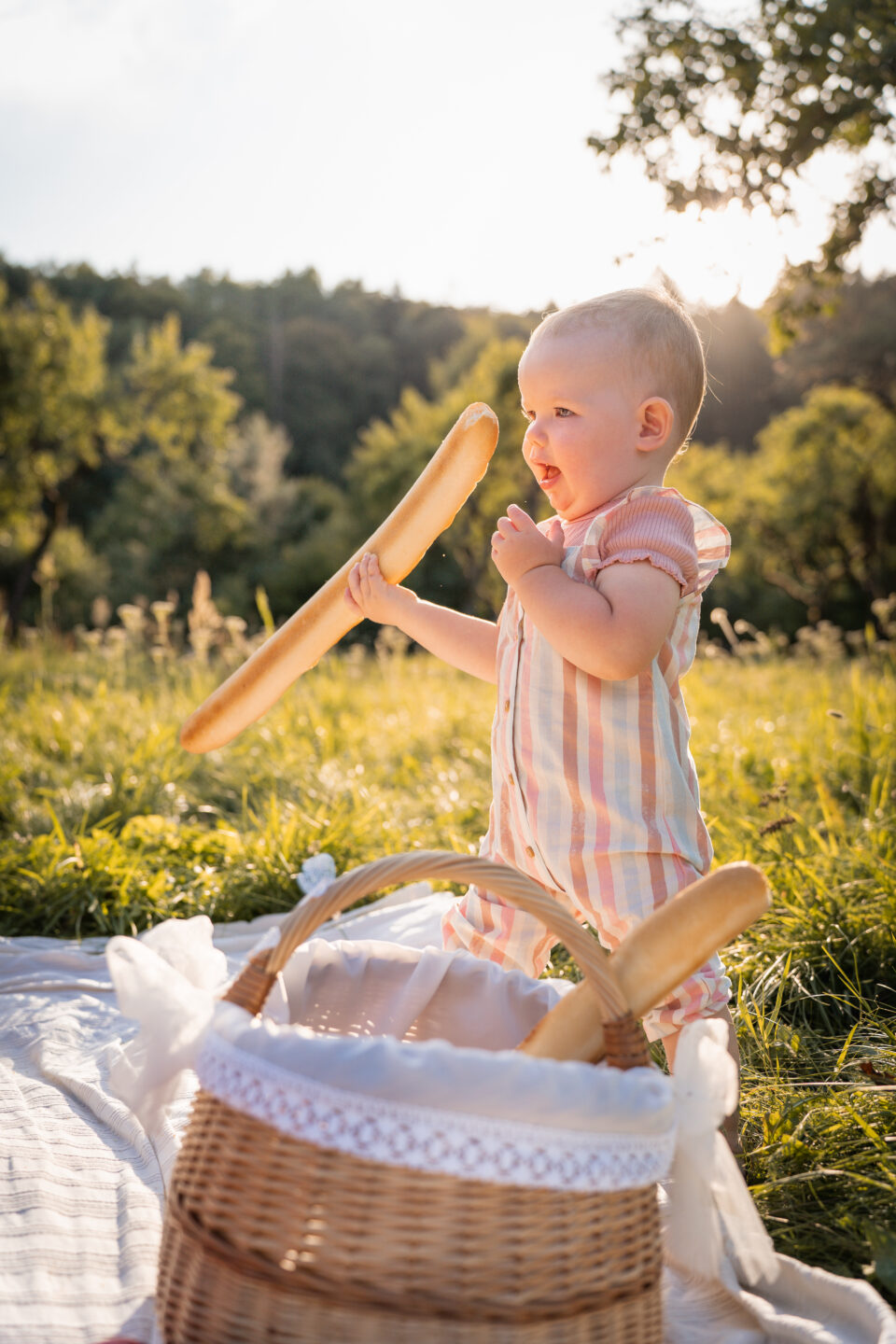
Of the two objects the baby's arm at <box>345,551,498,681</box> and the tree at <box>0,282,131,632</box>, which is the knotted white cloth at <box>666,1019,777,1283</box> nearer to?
the baby's arm at <box>345,551,498,681</box>

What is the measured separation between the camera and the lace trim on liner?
33.3 inches

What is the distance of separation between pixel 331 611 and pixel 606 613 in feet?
1.44

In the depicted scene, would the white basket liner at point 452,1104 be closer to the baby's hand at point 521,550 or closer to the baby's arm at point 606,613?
the baby's arm at point 606,613

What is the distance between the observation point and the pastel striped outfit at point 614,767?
1474 mm

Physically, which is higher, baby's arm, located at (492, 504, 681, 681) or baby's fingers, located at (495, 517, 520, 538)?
baby's fingers, located at (495, 517, 520, 538)

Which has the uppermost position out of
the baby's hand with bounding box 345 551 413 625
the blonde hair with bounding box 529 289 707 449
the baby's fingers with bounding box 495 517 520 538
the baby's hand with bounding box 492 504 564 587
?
the blonde hair with bounding box 529 289 707 449

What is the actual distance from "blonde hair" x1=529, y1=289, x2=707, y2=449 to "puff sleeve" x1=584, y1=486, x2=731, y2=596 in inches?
6.4

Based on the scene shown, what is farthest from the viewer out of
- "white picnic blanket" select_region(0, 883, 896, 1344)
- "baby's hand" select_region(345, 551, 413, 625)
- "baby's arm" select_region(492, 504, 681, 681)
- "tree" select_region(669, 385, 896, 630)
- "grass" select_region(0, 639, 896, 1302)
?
"tree" select_region(669, 385, 896, 630)

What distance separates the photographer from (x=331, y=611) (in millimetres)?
1585

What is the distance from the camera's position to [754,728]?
156 inches

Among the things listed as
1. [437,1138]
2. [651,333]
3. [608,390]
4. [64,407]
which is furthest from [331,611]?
[64,407]

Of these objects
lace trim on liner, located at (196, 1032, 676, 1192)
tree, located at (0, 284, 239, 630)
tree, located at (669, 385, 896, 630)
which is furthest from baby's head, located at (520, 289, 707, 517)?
tree, located at (669, 385, 896, 630)

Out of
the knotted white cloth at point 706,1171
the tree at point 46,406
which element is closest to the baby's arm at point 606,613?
the knotted white cloth at point 706,1171

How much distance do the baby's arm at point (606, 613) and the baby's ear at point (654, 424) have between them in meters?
0.23
